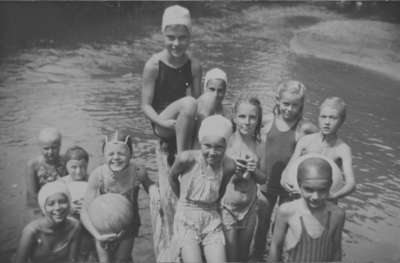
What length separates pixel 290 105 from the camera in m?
5.46

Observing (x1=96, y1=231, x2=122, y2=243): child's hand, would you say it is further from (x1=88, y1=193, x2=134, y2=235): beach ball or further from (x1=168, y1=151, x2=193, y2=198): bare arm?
(x1=168, y1=151, x2=193, y2=198): bare arm

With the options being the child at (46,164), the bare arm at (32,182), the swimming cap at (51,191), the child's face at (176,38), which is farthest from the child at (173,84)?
the bare arm at (32,182)

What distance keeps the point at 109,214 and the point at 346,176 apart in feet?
8.24

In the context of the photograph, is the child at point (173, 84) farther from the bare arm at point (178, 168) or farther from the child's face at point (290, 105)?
the child's face at point (290, 105)

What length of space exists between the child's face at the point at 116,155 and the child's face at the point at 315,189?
204cm

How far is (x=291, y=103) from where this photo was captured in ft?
17.9

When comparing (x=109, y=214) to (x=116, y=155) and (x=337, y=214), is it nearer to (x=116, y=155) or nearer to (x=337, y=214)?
(x=116, y=155)

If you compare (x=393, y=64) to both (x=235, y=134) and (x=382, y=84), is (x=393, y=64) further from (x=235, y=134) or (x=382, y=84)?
(x=235, y=134)

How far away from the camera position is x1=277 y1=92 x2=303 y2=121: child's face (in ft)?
17.8

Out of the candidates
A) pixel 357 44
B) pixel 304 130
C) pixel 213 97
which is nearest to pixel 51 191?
pixel 213 97

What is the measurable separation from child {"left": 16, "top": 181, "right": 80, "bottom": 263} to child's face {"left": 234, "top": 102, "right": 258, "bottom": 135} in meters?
1.97

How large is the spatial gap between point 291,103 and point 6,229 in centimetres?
457

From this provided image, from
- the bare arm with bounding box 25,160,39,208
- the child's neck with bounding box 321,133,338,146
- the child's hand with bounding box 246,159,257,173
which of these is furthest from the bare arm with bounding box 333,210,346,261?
the bare arm with bounding box 25,160,39,208

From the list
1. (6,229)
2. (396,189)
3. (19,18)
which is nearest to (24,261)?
(6,229)
